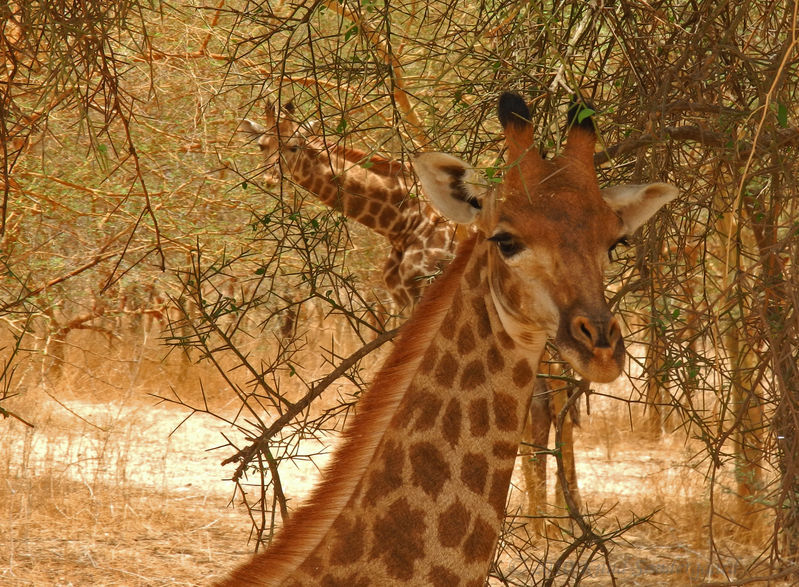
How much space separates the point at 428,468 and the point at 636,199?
1046mm

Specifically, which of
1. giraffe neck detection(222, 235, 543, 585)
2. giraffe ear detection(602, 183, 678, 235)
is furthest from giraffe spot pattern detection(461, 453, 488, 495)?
giraffe ear detection(602, 183, 678, 235)

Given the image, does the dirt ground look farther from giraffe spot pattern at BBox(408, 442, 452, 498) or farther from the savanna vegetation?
giraffe spot pattern at BBox(408, 442, 452, 498)

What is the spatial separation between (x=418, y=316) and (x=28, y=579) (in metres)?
4.89

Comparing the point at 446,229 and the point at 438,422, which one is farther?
the point at 446,229

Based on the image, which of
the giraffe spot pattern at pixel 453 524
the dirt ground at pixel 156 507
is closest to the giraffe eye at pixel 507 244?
the giraffe spot pattern at pixel 453 524

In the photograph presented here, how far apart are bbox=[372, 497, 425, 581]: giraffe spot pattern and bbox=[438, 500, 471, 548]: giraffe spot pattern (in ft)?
0.19

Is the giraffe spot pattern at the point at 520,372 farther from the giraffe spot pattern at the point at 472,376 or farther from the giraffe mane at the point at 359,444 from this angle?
the giraffe mane at the point at 359,444

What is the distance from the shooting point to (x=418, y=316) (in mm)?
3150

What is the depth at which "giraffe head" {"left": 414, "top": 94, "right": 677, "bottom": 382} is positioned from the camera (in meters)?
2.59

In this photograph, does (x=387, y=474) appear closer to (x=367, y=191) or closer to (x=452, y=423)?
(x=452, y=423)

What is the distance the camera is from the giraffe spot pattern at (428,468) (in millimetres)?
2900

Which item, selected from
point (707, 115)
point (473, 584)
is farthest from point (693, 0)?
point (473, 584)

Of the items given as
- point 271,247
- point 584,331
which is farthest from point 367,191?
point 584,331

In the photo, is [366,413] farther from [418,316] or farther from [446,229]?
[446,229]
